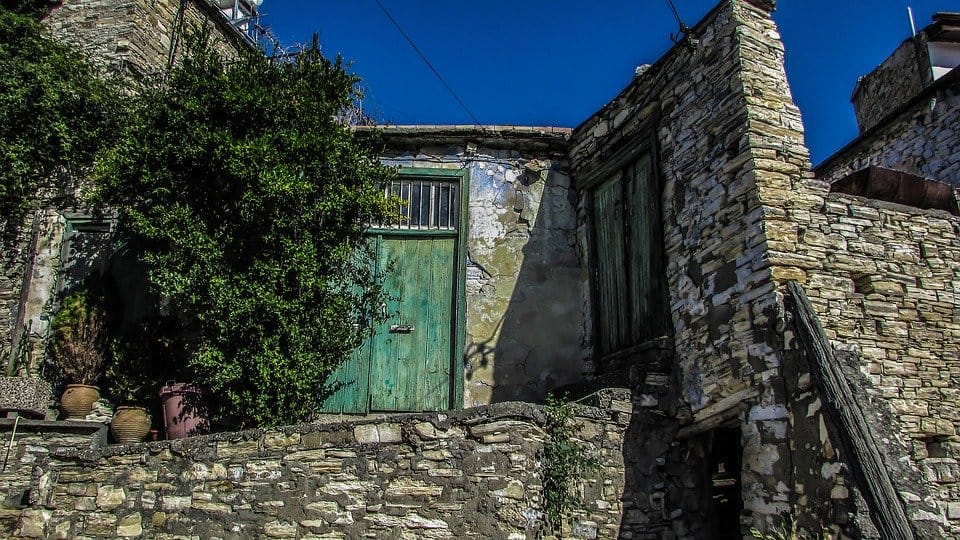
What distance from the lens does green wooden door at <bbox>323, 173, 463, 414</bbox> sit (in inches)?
308

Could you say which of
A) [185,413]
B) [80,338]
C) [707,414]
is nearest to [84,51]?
[80,338]

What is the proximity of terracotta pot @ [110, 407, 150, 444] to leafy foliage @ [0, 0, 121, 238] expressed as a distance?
137 inches

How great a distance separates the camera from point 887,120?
967 centimetres

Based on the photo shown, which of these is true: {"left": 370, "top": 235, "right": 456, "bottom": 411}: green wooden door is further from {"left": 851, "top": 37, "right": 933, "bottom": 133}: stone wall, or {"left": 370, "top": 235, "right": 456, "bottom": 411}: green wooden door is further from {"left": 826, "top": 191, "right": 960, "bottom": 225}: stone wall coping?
{"left": 851, "top": 37, "right": 933, "bottom": 133}: stone wall

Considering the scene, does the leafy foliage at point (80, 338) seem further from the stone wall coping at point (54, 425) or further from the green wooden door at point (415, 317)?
the green wooden door at point (415, 317)

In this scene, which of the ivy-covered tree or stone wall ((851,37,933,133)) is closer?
the ivy-covered tree

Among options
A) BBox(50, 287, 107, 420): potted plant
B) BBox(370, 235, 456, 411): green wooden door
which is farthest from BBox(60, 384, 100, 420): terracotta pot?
BBox(370, 235, 456, 411): green wooden door

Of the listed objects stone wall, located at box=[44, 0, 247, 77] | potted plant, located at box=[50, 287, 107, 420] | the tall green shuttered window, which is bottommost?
potted plant, located at box=[50, 287, 107, 420]

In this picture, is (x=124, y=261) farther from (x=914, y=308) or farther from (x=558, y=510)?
(x=914, y=308)

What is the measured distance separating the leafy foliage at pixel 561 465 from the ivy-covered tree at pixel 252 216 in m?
2.45

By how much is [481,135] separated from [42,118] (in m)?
5.64

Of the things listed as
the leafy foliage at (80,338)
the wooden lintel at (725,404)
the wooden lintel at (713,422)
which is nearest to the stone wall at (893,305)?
the wooden lintel at (725,404)

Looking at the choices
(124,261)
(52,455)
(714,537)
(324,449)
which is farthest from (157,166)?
(714,537)

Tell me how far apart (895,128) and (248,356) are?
Result: 921 centimetres
